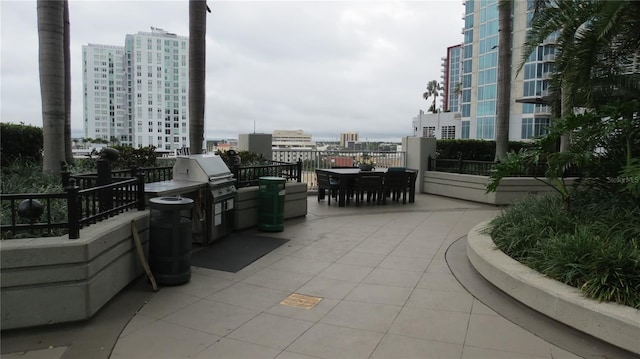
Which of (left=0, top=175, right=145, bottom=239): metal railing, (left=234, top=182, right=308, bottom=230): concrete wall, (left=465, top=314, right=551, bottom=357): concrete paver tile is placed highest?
(left=0, top=175, right=145, bottom=239): metal railing

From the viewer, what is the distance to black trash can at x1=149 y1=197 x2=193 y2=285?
201 inches

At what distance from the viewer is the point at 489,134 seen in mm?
74875

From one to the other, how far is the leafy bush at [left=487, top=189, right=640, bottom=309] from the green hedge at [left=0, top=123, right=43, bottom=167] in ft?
32.7

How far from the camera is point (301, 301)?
4879 millimetres

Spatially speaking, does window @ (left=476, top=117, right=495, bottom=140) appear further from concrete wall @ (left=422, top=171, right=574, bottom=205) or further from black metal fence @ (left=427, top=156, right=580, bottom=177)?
concrete wall @ (left=422, top=171, right=574, bottom=205)

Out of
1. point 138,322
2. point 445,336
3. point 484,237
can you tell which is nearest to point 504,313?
point 445,336

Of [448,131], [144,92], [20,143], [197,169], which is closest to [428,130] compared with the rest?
[448,131]

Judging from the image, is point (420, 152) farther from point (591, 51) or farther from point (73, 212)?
point (73, 212)

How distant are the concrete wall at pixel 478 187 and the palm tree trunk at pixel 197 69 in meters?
7.54

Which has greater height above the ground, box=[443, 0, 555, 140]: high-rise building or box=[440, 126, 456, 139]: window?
box=[443, 0, 555, 140]: high-rise building

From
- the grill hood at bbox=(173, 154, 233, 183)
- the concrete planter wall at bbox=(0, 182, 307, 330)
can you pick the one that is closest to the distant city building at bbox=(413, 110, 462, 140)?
the grill hood at bbox=(173, 154, 233, 183)

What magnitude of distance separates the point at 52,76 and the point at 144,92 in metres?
23.5

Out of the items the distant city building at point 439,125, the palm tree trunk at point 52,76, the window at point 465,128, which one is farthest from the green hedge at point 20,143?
the distant city building at point 439,125

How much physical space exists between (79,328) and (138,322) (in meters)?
0.52
